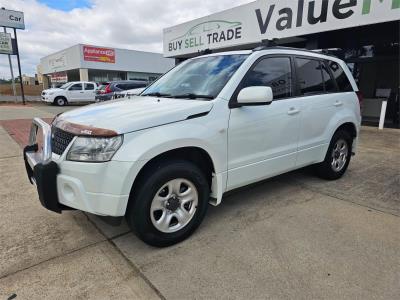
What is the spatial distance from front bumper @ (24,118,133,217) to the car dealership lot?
522mm

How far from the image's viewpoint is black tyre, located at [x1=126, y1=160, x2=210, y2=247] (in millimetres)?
2576

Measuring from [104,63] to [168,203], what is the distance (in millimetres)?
35602

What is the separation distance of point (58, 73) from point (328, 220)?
45789 millimetres

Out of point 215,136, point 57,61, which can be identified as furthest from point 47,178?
point 57,61

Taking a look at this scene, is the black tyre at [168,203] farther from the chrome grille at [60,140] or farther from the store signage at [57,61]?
the store signage at [57,61]

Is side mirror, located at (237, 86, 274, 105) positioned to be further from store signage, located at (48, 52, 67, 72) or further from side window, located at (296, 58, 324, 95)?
store signage, located at (48, 52, 67, 72)

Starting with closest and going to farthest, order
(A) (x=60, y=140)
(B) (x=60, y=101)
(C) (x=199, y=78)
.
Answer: (A) (x=60, y=140) < (C) (x=199, y=78) < (B) (x=60, y=101)

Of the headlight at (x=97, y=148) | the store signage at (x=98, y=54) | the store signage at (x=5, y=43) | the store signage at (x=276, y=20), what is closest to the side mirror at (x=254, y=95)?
the headlight at (x=97, y=148)

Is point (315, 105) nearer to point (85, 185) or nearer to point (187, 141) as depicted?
point (187, 141)

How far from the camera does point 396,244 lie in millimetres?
2906

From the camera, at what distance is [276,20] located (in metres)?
11.3

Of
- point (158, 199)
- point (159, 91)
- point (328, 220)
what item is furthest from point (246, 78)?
point (328, 220)

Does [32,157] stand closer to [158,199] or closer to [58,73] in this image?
[158,199]

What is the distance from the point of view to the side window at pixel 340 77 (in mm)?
4516
